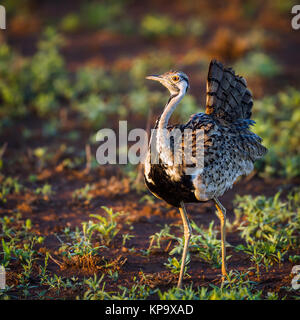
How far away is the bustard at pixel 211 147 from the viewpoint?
148 inches

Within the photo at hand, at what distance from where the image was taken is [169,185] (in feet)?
12.3

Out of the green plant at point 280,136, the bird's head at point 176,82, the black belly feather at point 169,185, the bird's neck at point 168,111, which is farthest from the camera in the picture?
the green plant at point 280,136

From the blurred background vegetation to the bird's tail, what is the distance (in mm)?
1703

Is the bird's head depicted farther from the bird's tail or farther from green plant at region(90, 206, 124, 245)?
green plant at region(90, 206, 124, 245)

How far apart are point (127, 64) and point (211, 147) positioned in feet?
21.7

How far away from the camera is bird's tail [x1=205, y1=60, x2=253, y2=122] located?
4535mm

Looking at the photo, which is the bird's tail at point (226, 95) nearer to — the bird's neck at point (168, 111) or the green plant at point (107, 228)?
the bird's neck at point (168, 111)

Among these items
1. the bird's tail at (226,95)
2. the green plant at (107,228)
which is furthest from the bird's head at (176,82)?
the green plant at (107,228)

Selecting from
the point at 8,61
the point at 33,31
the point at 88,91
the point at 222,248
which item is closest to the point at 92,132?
the point at 88,91

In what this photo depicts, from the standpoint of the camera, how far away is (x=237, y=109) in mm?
4707

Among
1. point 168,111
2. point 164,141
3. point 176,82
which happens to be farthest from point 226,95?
point 164,141

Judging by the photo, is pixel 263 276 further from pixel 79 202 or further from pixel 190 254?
pixel 79 202

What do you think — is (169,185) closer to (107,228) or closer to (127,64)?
(107,228)

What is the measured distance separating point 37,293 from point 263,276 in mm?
1947
